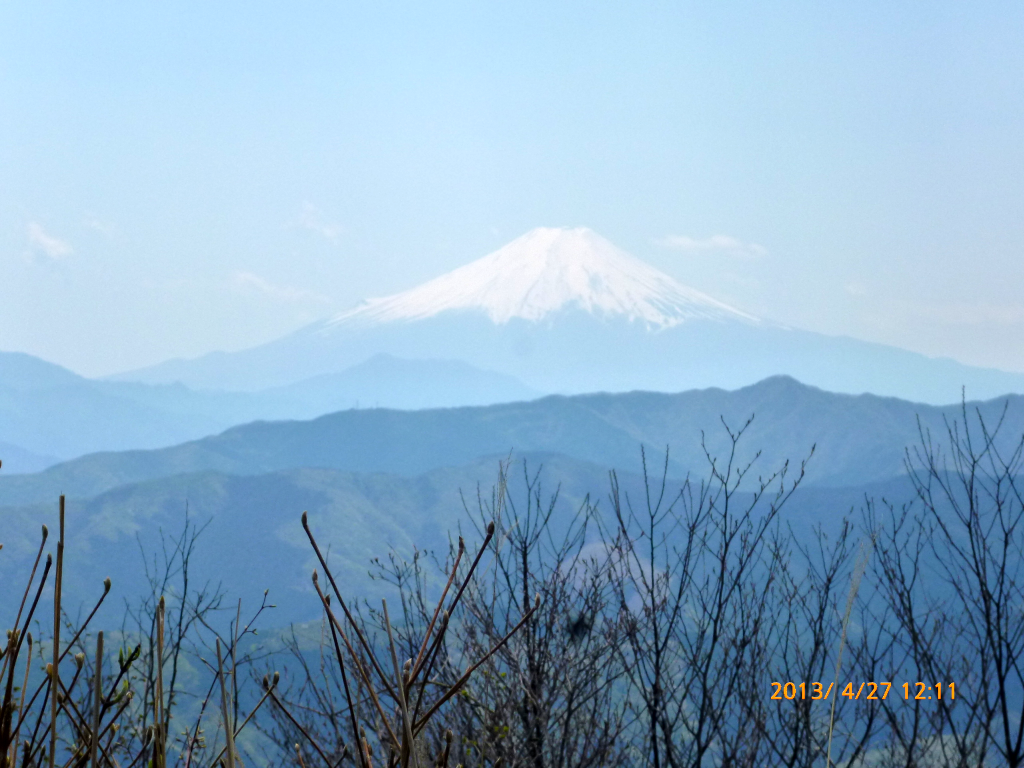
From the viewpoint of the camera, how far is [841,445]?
134 m

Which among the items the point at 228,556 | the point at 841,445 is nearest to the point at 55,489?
the point at 228,556

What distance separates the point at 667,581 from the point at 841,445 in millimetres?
135535

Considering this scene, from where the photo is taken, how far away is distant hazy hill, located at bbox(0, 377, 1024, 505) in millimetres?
132625

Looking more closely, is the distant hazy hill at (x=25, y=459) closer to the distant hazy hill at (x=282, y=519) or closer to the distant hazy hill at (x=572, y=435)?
the distant hazy hill at (x=572, y=435)

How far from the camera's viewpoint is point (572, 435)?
146 m

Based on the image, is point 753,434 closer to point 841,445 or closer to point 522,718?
point 841,445

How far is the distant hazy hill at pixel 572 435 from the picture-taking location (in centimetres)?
13262

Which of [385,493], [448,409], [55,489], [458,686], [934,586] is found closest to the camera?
[458,686]
